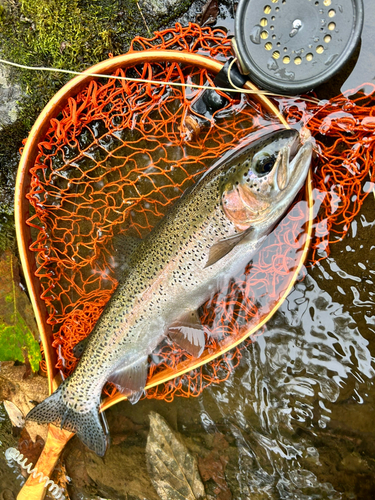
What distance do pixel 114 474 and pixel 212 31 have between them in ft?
11.3

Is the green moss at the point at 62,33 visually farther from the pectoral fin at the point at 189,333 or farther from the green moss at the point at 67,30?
the pectoral fin at the point at 189,333

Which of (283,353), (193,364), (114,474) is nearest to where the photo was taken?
(193,364)

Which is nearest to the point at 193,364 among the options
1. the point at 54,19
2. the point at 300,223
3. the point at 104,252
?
the point at 104,252

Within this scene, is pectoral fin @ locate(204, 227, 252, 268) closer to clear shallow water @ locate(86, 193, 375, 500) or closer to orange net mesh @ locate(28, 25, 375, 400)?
orange net mesh @ locate(28, 25, 375, 400)

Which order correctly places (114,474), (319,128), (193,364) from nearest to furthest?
(319,128) < (193,364) < (114,474)

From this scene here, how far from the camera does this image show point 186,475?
2.60 metres

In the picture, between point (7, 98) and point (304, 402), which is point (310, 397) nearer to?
point (304, 402)

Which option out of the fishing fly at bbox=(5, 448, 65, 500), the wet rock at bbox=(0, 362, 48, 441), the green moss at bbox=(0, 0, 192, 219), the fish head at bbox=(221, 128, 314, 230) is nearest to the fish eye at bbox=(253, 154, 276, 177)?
the fish head at bbox=(221, 128, 314, 230)

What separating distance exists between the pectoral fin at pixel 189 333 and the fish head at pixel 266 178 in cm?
71

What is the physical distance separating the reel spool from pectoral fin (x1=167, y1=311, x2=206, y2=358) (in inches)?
57.4

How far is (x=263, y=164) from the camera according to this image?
5.85 ft

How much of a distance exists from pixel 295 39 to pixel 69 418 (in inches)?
105

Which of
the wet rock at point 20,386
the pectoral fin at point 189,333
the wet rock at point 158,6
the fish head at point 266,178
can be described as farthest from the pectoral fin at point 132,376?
the wet rock at point 158,6

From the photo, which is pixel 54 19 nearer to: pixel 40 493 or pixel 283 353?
pixel 283 353
